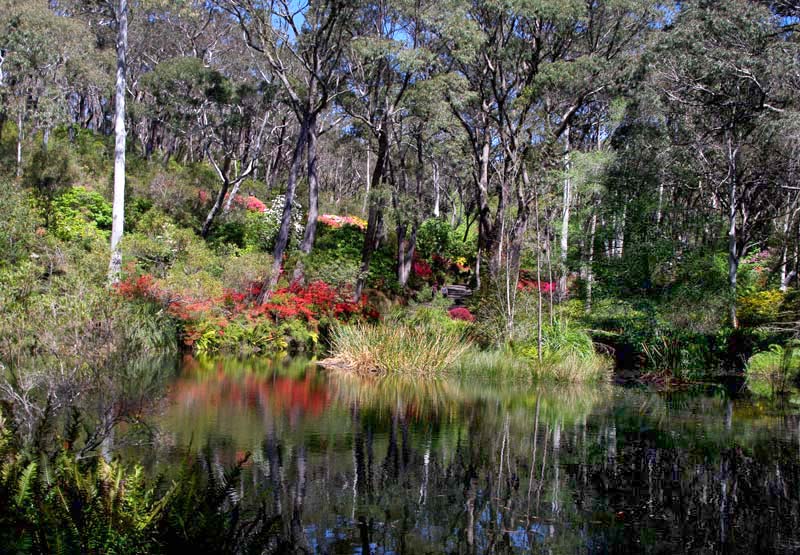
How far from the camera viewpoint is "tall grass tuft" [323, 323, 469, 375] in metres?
15.6

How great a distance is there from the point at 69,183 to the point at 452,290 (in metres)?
14.9

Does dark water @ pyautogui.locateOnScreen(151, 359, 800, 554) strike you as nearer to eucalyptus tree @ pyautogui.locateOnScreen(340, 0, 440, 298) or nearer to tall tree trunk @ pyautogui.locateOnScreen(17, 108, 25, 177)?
eucalyptus tree @ pyautogui.locateOnScreen(340, 0, 440, 298)

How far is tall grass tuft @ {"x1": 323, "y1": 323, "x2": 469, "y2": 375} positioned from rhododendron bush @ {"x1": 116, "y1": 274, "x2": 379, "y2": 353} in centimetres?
364

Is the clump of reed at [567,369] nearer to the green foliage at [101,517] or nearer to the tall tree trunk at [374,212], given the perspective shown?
the tall tree trunk at [374,212]

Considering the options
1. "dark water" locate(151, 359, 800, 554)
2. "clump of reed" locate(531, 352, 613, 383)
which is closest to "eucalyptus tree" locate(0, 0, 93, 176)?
"dark water" locate(151, 359, 800, 554)

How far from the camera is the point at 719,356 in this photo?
62.7ft

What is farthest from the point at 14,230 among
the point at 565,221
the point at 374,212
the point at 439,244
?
the point at 439,244

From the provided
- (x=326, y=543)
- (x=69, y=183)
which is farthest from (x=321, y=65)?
(x=326, y=543)

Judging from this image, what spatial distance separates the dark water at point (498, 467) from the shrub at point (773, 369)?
3.85 metres

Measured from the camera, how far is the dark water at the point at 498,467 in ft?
17.1

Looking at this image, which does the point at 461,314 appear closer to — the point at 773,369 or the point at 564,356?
the point at 564,356

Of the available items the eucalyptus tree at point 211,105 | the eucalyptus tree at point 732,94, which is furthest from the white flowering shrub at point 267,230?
the eucalyptus tree at point 732,94

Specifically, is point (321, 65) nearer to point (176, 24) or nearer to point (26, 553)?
point (176, 24)

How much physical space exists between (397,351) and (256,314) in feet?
20.6
